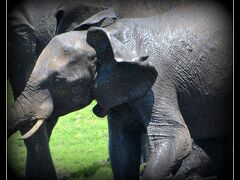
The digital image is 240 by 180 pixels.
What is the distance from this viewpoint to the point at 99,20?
443cm

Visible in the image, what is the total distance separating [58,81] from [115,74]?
32 centimetres

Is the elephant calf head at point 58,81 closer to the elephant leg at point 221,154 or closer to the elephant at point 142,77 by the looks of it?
the elephant at point 142,77

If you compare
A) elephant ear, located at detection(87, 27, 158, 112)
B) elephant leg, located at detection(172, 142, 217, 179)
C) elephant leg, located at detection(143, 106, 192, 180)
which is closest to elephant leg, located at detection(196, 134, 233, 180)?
elephant leg, located at detection(172, 142, 217, 179)

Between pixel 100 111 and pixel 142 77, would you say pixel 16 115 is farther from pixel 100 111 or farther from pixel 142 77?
pixel 142 77

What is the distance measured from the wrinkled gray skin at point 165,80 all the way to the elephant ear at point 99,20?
0.21 ft

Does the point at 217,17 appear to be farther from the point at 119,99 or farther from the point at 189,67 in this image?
the point at 119,99

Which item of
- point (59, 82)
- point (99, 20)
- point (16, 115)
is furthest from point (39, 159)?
point (99, 20)

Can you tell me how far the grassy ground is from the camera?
5566 mm

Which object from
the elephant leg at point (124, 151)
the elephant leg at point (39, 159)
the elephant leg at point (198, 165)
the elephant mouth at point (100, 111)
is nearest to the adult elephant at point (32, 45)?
the elephant leg at point (39, 159)

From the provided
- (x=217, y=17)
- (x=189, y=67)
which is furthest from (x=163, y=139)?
(x=217, y=17)

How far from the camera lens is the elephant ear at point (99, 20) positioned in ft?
14.6

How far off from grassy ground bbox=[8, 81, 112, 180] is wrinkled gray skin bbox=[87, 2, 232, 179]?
881mm

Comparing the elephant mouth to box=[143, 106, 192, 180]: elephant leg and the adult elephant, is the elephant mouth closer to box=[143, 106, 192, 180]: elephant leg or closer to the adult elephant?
box=[143, 106, 192, 180]: elephant leg

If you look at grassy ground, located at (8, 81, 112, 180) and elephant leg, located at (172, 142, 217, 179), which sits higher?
elephant leg, located at (172, 142, 217, 179)
